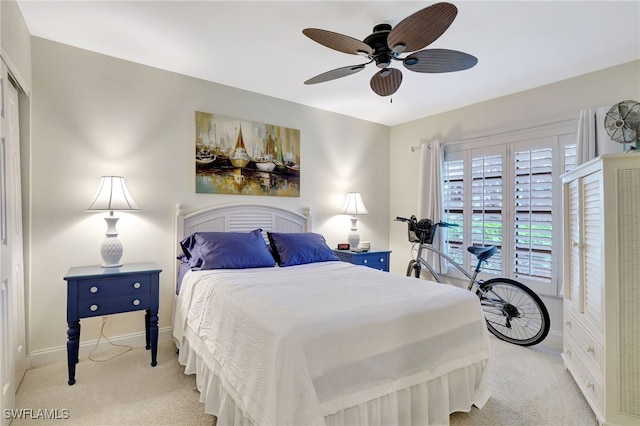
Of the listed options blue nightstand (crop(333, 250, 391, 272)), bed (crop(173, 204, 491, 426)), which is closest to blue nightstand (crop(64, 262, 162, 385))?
bed (crop(173, 204, 491, 426))

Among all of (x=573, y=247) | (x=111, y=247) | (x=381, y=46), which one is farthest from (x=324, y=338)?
(x=573, y=247)

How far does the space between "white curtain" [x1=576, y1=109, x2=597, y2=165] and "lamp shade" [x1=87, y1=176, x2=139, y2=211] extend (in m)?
3.99

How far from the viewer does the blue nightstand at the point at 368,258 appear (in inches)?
151

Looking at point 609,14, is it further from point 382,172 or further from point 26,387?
point 26,387

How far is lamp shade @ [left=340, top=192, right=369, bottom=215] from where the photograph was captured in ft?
13.9

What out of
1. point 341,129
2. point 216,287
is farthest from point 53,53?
point 341,129

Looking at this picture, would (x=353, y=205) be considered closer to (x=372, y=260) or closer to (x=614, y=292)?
(x=372, y=260)

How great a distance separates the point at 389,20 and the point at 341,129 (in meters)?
2.16

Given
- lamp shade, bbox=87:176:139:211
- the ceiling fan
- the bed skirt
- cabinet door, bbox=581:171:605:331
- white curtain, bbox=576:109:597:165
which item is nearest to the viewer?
the bed skirt

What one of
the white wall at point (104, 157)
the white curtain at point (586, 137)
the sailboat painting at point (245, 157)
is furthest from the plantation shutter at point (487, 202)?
the white wall at point (104, 157)

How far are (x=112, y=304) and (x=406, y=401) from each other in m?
2.20

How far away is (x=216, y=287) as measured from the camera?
220 cm

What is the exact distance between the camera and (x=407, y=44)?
6.40 ft

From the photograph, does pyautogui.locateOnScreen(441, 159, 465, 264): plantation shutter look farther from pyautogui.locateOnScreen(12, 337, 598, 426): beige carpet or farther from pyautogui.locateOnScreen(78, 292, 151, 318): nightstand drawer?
pyautogui.locateOnScreen(78, 292, 151, 318): nightstand drawer
